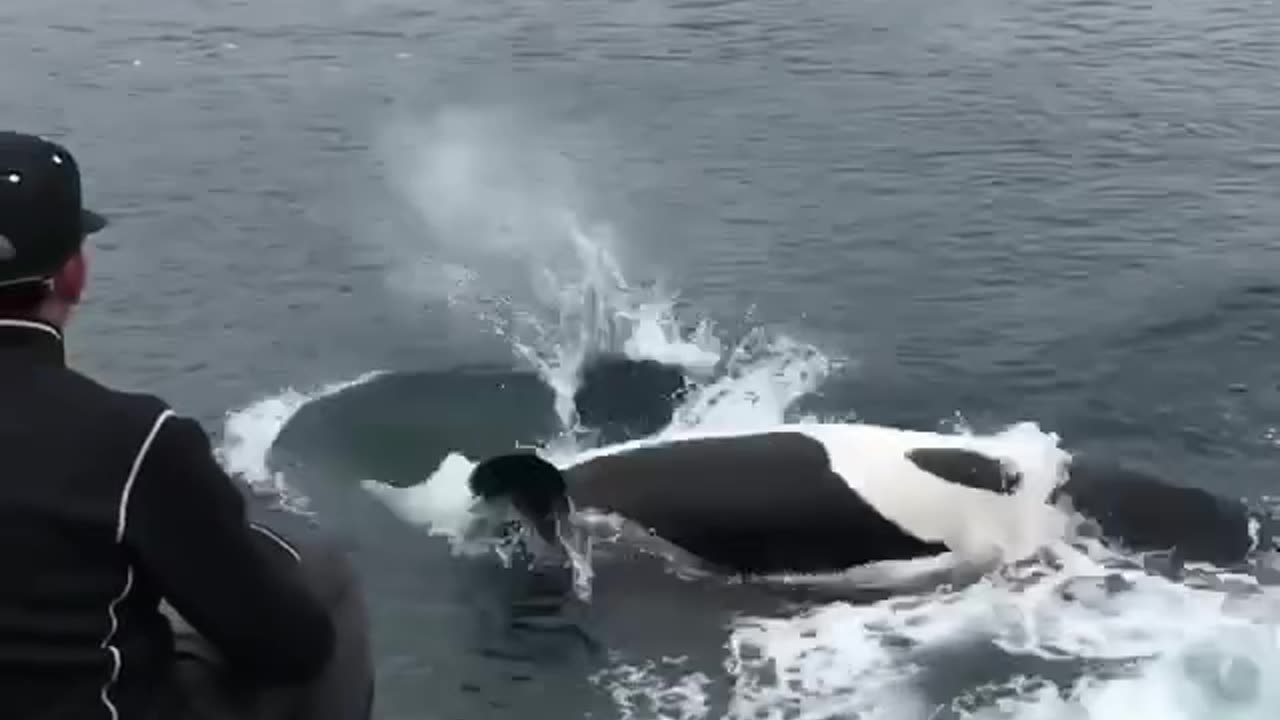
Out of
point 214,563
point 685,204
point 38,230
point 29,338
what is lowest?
point 685,204

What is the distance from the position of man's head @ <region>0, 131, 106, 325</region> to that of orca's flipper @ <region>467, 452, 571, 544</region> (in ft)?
17.6

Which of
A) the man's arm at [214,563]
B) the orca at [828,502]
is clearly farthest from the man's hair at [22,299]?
the orca at [828,502]

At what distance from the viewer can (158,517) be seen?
3.45 metres

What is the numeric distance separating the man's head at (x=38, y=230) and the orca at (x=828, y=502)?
223 inches

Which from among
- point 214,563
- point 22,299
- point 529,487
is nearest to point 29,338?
point 22,299

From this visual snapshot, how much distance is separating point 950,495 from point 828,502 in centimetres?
70

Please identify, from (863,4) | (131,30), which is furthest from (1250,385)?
(131,30)

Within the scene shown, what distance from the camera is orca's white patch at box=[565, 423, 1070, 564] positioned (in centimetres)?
946

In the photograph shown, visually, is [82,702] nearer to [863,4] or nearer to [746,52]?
[746,52]

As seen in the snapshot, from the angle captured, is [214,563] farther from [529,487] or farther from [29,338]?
[529,487]

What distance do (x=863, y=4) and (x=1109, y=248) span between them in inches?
420

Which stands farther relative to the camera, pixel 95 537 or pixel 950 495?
pixel 950 495

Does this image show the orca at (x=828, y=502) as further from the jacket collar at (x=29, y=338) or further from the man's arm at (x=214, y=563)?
the jacket collar at (x=29, y=338)

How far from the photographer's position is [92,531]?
3.44m
